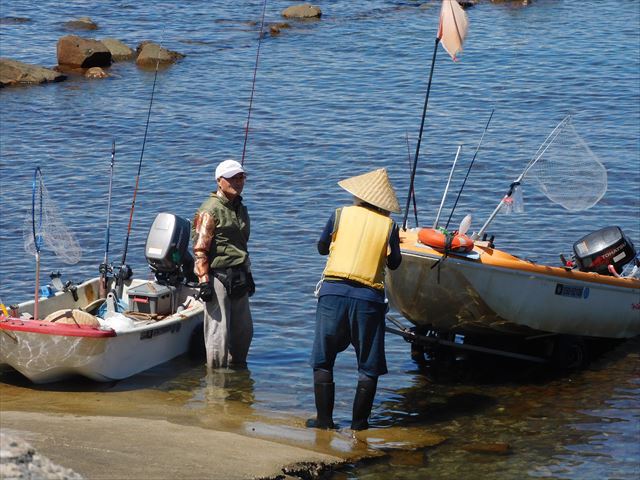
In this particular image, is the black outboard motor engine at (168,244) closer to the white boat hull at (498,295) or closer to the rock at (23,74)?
the white boat hull at (498,295)

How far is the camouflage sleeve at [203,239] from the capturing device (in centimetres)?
909

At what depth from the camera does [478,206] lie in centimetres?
1575

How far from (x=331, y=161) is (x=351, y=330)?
10.1m

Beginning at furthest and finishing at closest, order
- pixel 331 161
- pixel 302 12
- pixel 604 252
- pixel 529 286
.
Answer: pixel 302 12 < pixel 331 161 < pixel 604 252 < pixel 529 286

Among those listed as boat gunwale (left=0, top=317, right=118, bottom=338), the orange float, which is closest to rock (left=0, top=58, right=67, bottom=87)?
boat gunwale (left=0, top=317, right=118, bottom=338)

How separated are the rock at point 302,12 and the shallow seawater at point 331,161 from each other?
395mm

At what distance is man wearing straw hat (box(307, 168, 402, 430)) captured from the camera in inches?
313

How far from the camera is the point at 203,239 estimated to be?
30.0 feet

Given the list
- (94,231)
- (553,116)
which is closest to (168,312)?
(94,231)

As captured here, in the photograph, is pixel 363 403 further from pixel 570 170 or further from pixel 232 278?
pixel 570 170

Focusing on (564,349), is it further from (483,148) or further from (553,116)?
(553,116)

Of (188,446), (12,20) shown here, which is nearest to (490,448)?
(188,446)

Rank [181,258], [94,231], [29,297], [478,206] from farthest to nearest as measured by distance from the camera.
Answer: [478,206], [94,231], [29,297], [181,258]

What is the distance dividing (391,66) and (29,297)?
47.5 feet
